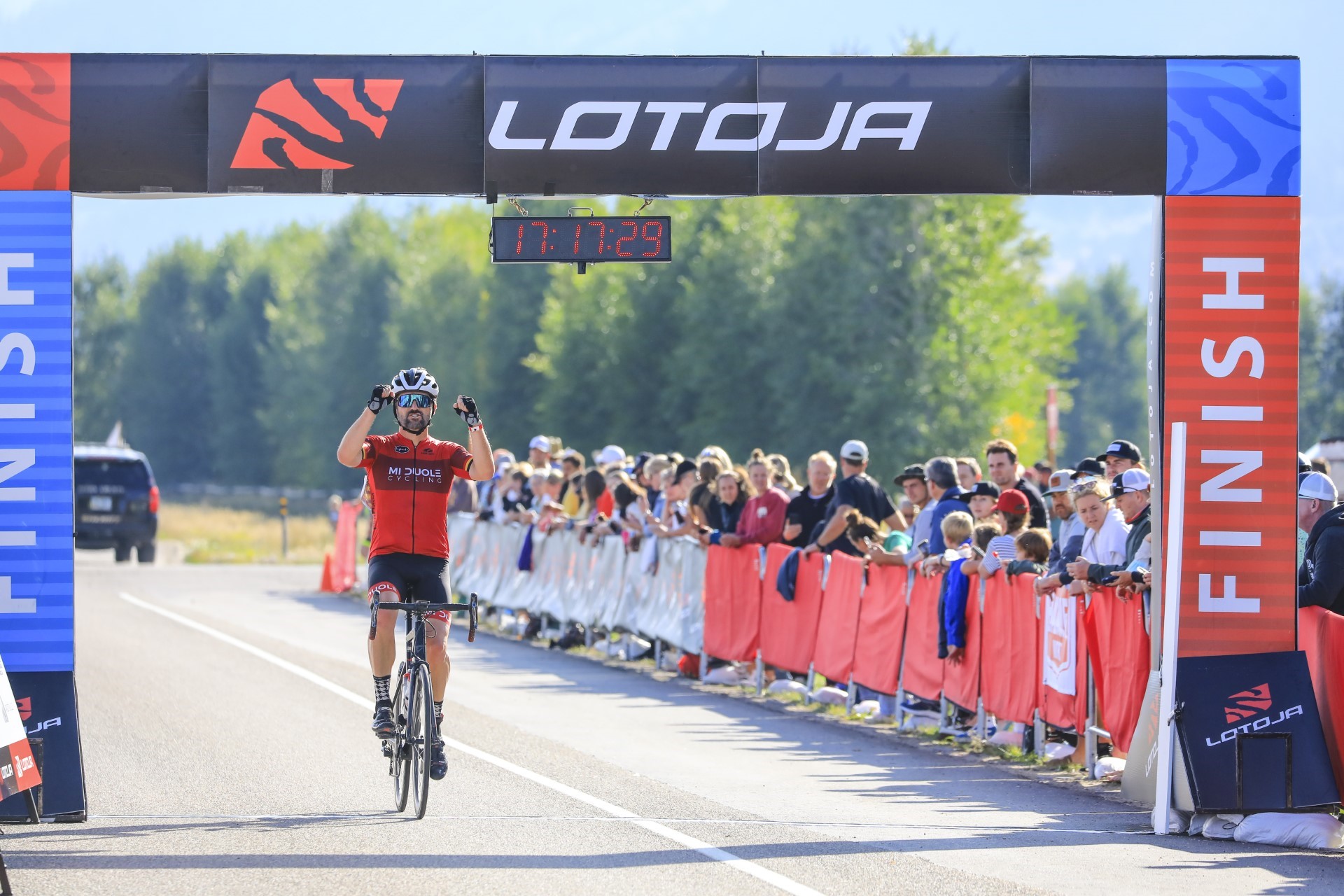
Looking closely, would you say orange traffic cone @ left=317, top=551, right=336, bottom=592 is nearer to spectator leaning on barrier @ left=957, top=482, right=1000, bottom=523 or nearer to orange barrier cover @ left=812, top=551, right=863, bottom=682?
orange barrier cover @ left=812, top=551, right=863, bottom=682

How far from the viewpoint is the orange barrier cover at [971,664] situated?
13.0 metres

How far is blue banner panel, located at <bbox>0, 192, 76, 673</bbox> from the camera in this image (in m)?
9.56

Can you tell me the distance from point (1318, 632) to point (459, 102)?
5483 mm

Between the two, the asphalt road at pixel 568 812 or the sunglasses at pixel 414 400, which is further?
the sunglasses at pixel 414 400

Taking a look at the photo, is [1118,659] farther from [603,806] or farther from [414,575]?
[414,575]

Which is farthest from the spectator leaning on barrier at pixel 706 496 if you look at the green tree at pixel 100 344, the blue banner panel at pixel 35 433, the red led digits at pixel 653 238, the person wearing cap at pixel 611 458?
the green tree at pixel 100 344

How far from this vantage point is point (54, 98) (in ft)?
31.8

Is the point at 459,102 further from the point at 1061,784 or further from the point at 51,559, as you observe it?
the point at 1061,784

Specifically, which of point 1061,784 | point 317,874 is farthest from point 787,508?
point 317,874

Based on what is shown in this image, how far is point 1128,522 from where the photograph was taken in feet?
38.4

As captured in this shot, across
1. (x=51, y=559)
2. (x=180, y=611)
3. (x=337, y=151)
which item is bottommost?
(x=180, y=611)

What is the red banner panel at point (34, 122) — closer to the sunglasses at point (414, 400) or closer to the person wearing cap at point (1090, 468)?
the sunglasses at point (414, 400)

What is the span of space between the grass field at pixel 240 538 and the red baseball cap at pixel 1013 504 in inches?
1010

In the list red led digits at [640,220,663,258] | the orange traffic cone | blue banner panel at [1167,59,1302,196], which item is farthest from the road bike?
the orange traffic cone
